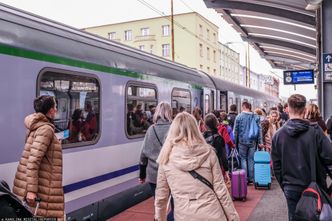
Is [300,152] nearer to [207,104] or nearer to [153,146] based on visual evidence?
[153,146]

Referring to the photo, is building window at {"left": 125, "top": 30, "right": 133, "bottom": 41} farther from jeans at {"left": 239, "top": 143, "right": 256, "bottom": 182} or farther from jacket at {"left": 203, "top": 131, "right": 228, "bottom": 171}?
jacket at {"left": 203, "top": 131, "right": 228, "bottom": 171}

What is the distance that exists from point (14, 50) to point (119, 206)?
340 cm

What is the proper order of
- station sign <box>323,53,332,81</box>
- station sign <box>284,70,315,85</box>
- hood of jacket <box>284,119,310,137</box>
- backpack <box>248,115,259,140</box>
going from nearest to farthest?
hood of jacket <box>284,119,310,137</box> < backpack <box>248,115,259,140</box> < station sign <box>323,53,332,81</box> < station sign <box>284,70,315,85</box>

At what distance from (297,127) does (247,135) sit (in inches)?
169

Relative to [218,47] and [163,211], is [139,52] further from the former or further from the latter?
[218,47]

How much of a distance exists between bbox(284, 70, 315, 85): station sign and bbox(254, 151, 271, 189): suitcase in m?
7.47

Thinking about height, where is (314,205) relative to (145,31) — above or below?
below

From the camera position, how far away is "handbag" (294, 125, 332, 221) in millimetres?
3164

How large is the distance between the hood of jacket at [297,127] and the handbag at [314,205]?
0.47m

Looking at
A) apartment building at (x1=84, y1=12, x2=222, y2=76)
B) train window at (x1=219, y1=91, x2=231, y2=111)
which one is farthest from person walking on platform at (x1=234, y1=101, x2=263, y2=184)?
apartment building at (x1=84, y1=12, x2=222, y2=76)

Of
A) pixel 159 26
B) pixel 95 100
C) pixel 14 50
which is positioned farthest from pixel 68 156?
pixel 159 26

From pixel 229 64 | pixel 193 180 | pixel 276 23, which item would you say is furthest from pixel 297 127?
pixel 229 64

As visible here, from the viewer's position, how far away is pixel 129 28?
49031mm

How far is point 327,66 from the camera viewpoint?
9.34 m
